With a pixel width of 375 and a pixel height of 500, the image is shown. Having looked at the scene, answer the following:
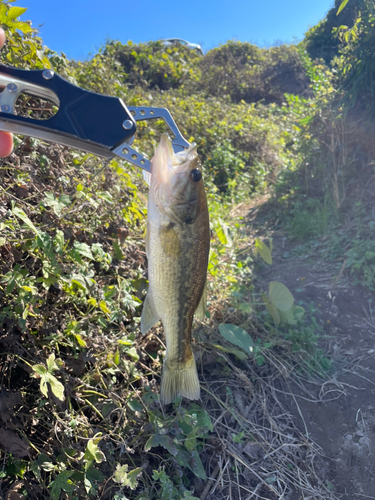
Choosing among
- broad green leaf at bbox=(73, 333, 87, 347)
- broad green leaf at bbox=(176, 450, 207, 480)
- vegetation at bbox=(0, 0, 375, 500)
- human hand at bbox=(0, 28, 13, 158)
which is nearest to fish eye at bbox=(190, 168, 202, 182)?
vegetation at bbox=(0, 0, 375, 500)

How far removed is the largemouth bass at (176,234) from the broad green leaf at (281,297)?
191 centimetres

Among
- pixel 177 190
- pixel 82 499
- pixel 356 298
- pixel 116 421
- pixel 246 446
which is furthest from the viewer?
pixel 356 298

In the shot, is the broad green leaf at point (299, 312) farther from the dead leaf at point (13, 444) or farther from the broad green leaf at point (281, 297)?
the dead leaf at point (13, 444)

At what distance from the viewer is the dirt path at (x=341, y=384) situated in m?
2.71

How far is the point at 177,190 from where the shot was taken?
1505 mm

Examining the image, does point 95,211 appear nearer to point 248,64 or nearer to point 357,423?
point 357,423

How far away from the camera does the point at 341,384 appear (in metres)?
3.24

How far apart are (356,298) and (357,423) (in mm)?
1629

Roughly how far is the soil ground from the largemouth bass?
1884mm

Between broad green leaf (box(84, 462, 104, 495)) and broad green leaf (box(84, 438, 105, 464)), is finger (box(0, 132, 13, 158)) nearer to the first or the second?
broad green leaf (box(84, 438, 105, 464))

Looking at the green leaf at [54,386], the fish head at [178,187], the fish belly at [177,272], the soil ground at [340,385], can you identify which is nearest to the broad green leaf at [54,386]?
the green leaf at [54,386]

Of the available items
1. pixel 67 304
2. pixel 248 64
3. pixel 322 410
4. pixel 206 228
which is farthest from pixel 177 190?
pixel 248 64

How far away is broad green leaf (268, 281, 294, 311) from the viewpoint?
3.41 meters

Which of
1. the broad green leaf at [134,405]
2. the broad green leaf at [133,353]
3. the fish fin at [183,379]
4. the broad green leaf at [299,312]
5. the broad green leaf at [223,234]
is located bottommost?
the broad green leaf at [299,312]
